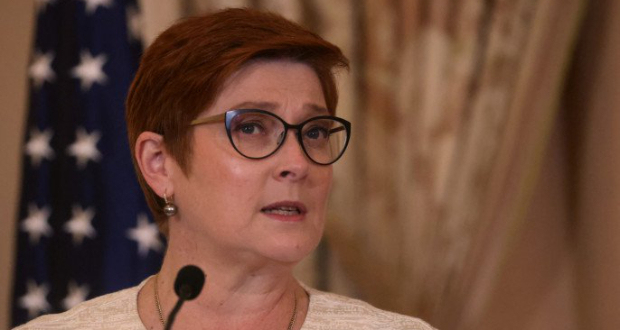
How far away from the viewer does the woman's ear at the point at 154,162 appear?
1.74m

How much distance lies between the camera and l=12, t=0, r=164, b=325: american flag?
8.95 feet

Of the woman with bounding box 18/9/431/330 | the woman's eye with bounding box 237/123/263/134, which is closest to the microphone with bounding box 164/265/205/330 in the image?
the woman with bounding box 18/9/431/330

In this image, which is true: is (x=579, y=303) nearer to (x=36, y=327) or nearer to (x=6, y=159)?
(x=36, y=327)

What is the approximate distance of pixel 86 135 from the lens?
109 inches

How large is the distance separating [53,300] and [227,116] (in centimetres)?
149

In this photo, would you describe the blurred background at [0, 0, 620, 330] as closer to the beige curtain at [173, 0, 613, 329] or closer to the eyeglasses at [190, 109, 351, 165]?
the beige curtain at [173, 0, 613, 329]

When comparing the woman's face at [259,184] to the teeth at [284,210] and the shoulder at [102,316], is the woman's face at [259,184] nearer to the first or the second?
the teeth at [284,210]

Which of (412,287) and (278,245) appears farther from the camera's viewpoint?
(412,287)

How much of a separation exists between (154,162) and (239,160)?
272 mm

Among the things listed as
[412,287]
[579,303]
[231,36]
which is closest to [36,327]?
[231,36]

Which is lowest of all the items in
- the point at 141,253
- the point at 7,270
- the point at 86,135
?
the point at 7,270

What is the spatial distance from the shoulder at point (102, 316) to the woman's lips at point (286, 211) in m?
0.46

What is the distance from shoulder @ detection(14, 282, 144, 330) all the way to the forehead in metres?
0.54

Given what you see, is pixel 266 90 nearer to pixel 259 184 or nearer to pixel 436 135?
pixel 259 184
